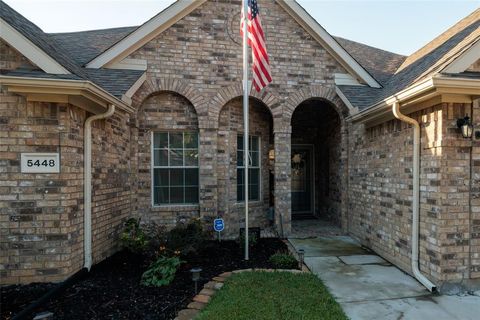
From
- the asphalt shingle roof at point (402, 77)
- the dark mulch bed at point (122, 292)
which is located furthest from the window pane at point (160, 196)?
the asphalt shingle roof at point (402, 77)

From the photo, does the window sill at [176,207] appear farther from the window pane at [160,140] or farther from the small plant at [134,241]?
the window pane at [160,140]

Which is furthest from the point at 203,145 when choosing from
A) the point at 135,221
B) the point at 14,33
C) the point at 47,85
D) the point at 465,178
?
the point at 465,178

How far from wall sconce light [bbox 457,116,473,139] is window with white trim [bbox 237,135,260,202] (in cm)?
444

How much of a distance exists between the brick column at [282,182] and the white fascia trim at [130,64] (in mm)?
3409

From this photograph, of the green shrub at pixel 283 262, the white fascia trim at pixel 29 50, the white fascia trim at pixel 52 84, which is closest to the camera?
the white fascia trim at pixel 52 84

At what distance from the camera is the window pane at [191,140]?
665 cm

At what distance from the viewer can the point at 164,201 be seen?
6617 mm

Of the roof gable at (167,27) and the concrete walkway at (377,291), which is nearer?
the concrete walkway at (377,291)

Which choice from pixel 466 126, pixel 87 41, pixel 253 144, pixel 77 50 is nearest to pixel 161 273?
pixel 253 144

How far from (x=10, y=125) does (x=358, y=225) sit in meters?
6.74

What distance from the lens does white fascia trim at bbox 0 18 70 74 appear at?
3928 millimetres

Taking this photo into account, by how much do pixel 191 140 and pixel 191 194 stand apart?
1.29m

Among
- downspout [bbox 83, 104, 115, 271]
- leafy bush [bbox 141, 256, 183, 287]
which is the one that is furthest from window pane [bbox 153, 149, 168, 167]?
leafy bush [bbox 141, 256, 183, 287]

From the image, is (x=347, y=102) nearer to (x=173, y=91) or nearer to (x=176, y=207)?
(x=173, y=91)
